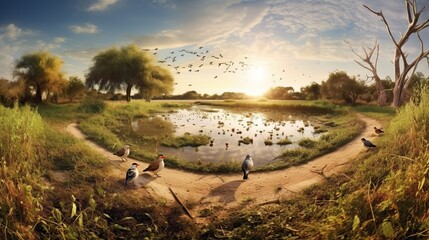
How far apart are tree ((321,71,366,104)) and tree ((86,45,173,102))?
60.1ft

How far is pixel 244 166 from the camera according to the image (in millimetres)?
9984

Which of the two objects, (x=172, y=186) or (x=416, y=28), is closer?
(x=172, y=186)

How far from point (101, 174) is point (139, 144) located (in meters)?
7.14

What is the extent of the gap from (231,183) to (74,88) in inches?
1030

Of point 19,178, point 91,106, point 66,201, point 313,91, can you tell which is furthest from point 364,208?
point 313,91

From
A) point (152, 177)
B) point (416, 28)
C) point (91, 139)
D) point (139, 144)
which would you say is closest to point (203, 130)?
point (139, 144)

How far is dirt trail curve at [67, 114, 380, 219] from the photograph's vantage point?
8125 millimetres

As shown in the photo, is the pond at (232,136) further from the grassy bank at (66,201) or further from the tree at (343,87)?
the tree at (343,87)

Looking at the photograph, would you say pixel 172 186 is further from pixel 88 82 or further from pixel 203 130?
pixel 88 82

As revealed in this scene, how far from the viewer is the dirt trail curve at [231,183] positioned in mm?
8125

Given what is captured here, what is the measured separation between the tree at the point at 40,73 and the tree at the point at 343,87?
87.6ft

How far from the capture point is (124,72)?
34.1 meters

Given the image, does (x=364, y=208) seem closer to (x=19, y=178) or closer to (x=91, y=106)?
(x=19, y=178)

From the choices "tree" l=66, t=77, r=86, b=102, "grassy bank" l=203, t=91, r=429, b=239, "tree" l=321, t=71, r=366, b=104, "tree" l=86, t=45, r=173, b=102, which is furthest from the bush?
"tree" l=321, t=71, r=366, b=104
